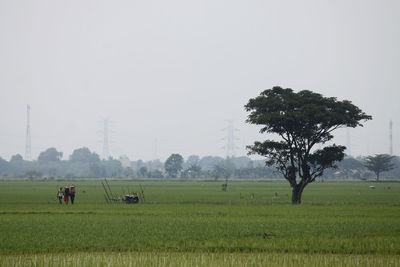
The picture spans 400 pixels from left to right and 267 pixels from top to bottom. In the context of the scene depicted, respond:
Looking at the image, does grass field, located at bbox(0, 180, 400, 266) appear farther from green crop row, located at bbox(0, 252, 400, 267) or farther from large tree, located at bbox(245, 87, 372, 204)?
large tree, located at bbox(245, 87, 372, 204)

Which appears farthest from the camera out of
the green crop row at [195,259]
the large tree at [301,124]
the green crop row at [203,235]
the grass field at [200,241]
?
the large tree at [301,124]

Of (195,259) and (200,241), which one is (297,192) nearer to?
(200,241)

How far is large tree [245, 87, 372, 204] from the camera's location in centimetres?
5672

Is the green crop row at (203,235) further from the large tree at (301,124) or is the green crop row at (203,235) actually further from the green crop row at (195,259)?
the large tree at (301,124)

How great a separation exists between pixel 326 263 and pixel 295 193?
37772mm

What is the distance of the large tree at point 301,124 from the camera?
186ft

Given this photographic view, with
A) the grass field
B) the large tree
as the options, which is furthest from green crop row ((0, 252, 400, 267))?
the large tree

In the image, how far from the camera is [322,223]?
33469 millimetres

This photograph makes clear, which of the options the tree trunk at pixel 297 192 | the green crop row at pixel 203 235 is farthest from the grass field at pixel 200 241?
the tree trunk at pixel 297 192

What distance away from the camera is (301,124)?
189 ft

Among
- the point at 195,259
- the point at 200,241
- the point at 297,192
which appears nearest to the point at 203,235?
the point at 200,241

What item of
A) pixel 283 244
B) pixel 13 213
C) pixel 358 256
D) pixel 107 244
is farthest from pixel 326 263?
pixel 13 213

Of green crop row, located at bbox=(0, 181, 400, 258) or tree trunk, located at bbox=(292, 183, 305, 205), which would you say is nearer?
green crop row, located at bbox=(0, 181, 400, 258)

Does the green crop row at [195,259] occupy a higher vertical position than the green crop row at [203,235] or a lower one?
lower
